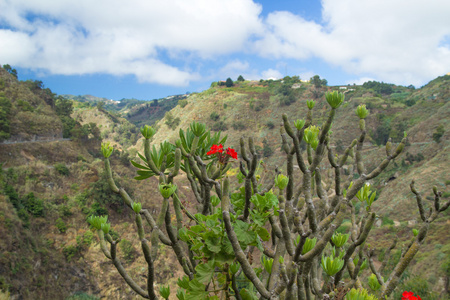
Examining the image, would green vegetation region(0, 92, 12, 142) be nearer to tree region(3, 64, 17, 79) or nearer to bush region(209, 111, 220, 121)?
tree region(3, 64, 17, 79)

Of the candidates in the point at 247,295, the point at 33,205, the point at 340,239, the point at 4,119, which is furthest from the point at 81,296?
the point at 4,119

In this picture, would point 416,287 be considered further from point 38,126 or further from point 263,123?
point 263,123

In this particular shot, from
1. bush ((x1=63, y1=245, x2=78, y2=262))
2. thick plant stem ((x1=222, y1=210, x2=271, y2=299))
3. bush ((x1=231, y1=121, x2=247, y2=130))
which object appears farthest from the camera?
bush ((x1=231, y1=121, x2=247, y2=130))

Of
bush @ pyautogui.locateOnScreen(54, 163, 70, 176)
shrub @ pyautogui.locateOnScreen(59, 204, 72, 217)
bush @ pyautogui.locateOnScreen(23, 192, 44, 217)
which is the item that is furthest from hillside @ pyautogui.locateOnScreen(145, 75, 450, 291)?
bush @ pyautogui.locateOnScreen(54, 163, 70, 176)

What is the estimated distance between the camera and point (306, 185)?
1.63 m

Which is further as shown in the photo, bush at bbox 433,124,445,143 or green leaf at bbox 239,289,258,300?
bush at bbox 433,124,445,143

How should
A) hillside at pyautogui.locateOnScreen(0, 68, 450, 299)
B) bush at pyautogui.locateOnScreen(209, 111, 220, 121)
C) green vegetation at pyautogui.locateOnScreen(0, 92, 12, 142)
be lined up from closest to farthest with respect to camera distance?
hillside at pyautogui.locateOnScreen(0, 68, 450, 299) < green vegetation at pyautogui.locateOnScreen(0, 92, 12, 142) < bush at pyautogui.locateOnScreen(209, 111, 220, 121)

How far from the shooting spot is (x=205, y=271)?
1264 millimetres

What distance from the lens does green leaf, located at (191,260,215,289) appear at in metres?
1.24

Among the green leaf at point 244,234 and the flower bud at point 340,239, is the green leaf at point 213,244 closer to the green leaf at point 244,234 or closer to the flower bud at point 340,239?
the green leaf at point 244,234

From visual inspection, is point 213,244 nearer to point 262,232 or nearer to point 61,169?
point 262,232

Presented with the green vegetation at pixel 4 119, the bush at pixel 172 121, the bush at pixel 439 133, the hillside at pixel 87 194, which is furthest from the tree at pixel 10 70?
the bush at pixel 439 133

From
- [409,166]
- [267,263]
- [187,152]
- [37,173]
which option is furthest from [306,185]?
[409,166]

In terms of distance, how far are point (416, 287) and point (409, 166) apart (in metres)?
23.7
